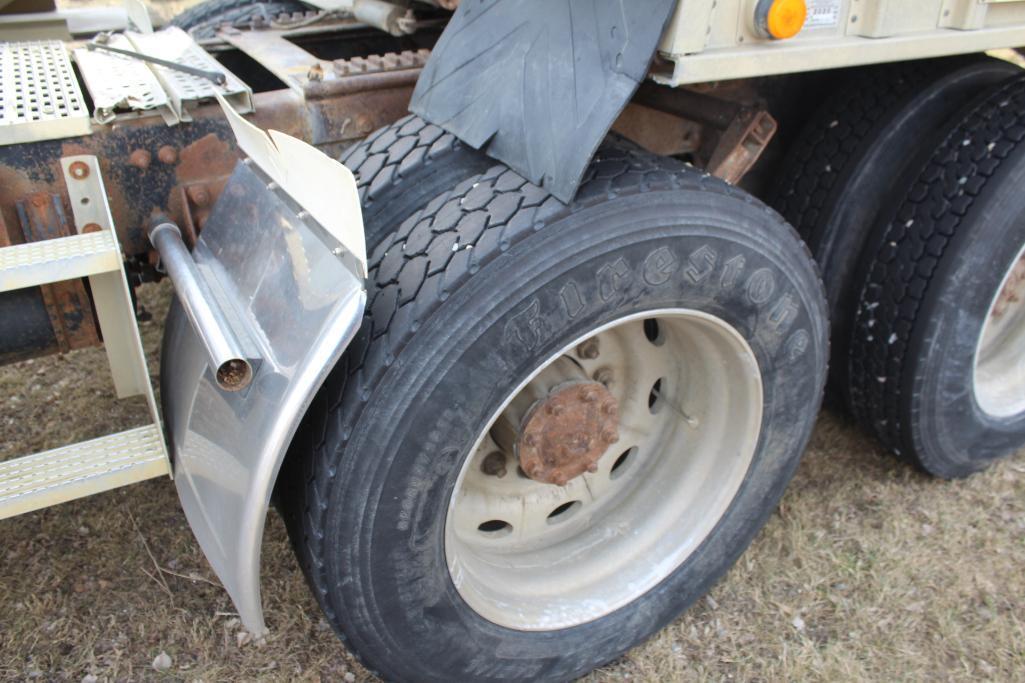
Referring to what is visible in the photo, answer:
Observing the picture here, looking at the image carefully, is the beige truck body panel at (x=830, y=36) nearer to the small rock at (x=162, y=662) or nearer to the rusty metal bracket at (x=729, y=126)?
the rusty metal bracket at (x=729, y=126)

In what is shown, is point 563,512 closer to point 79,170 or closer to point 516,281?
point 516,281

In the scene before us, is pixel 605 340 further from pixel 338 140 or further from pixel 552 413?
pixel 338 140

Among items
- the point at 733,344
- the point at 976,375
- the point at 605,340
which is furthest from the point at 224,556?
the point at 976,375

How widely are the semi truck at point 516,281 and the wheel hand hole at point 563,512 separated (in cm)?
3

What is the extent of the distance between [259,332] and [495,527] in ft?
2.87

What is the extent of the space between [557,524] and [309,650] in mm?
714

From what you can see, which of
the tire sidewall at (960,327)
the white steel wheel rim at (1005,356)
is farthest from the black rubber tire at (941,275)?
the white steel wheel rim at (1005,356)

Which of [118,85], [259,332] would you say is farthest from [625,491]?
[118,85]

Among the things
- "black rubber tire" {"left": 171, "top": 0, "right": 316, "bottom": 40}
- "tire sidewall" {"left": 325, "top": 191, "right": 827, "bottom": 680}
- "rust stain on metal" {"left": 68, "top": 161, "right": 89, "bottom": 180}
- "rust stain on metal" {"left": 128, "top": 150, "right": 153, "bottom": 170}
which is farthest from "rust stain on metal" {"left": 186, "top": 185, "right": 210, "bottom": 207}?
"black rubber tire" {"left": 171, "top": 0, "right": 316, "bottom": 40}

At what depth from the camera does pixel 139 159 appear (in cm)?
188

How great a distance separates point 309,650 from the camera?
221cm

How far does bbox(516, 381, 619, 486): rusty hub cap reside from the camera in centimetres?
190

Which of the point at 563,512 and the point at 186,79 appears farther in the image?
the point at 563,512

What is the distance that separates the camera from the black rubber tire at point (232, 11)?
329 cm
